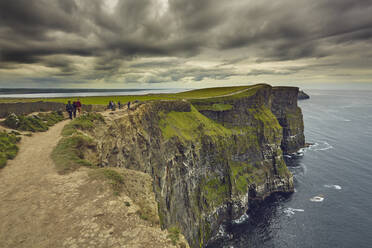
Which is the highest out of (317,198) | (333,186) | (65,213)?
(65,213)

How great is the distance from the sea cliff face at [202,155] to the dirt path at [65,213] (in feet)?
26.4

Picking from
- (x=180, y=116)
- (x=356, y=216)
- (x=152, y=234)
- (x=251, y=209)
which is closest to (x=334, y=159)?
(x=356, y=216)

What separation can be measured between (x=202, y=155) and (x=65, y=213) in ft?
183

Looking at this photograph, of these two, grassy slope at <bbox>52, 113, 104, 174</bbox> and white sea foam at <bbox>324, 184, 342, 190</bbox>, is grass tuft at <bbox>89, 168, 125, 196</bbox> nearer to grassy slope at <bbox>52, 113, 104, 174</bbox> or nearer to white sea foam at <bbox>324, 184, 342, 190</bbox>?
grassy slope at <bbox>52, 113, 104, 174</bbox>

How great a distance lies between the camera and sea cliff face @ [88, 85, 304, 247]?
38484 mm

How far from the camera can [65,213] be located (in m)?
11.6

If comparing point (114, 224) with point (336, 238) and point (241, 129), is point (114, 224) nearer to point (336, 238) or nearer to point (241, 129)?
point (336, 238)

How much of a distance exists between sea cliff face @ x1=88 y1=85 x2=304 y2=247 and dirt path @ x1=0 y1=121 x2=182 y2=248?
804 centimetres

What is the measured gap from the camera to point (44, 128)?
92.0 feet

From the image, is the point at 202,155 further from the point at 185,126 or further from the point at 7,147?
the point at 7,147

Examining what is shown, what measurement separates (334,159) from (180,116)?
94019 millimetres

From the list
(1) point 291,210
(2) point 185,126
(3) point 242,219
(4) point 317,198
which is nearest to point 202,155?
(2) point 185,126

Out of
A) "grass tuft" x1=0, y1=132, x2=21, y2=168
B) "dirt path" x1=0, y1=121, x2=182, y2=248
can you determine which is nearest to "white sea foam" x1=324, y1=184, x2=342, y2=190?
"dirt path" x1=0, y1=121, x2=182, y2=248

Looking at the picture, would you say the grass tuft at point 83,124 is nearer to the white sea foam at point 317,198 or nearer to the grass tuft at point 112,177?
the grass tuft at point 112,177
